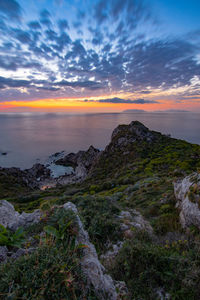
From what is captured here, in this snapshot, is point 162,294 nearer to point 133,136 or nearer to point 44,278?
point 44,278

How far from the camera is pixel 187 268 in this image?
353 centimetres

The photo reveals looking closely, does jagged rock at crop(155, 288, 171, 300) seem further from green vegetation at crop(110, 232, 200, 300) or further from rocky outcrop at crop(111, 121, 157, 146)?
rocky outcrop at crop(111, 121, 157, 146)

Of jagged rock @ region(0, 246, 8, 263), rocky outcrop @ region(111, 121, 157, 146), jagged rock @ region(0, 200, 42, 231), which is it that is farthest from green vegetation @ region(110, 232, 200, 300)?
rocky outcrop @ region(111, 121, 157, 146)

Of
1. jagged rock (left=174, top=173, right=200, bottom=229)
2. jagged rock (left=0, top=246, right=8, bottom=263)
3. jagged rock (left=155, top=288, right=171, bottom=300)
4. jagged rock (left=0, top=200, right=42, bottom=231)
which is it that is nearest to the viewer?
jagged rock (left=155, top=288, right=171, bottom=300)

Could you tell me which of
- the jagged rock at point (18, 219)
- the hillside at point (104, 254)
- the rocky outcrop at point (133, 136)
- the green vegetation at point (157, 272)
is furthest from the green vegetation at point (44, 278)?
the rocky outcrop at point (133, 136)

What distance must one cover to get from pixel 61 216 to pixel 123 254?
211 cm

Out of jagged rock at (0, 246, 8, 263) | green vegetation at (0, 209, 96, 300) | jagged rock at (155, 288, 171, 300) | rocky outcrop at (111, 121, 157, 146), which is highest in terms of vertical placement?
green vegetation at (0, 209, 96, 300)

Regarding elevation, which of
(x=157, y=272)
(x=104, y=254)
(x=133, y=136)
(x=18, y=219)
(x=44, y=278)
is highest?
(x=44, y=278)

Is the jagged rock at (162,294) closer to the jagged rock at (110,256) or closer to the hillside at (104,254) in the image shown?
the hillside at (104,254)

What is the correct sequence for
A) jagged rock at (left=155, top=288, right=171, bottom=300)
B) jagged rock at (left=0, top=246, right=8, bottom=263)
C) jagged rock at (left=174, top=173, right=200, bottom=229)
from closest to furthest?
jagged rock at (left=155, top=288, right=171, bottom=300), jagged rock at (left=0, top=246, right=8, bottom=263), jagged rock at (left=174, top=173, right=200, bottom=229)

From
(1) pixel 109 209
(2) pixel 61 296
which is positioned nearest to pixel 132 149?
(1) pixel 109 209

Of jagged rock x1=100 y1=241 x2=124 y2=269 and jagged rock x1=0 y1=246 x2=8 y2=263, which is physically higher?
jagged rock x1=0 y1=246 x2=8 y2=263

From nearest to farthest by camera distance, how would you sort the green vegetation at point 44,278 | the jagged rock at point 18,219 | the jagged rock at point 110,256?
the green vegetation at point 44,278, the jagged rock at point 110,256, the jagged rock at point 18,219

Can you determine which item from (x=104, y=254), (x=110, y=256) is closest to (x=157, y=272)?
(x=110, y=256)
